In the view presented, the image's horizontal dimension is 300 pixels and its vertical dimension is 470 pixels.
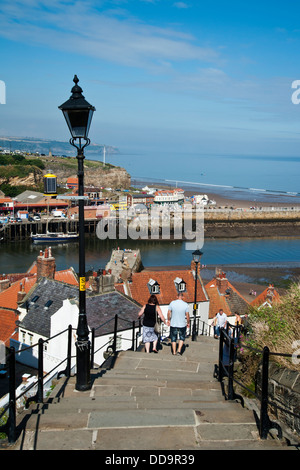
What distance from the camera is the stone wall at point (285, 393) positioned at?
16.8ft

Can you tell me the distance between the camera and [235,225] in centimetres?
8369

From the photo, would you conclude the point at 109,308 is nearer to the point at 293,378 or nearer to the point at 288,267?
the point at 293,378

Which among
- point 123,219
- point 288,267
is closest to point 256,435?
point 288,267

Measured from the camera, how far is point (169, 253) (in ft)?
198

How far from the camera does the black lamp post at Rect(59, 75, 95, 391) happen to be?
20.8ft

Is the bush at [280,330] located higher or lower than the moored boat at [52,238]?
higher

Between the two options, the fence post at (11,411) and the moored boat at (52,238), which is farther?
the moored boat at (52,238)

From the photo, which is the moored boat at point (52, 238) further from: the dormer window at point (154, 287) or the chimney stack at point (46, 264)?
the dormer window at point (154, 287)

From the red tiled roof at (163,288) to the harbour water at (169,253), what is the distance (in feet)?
75.0

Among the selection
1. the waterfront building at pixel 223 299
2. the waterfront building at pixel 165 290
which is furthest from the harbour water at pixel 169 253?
the waterfront building at pixel 223 299

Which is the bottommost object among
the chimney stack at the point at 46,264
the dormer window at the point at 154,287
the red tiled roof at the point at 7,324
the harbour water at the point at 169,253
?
the harbour water at the point at 169,253

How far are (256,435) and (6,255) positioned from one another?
190ft

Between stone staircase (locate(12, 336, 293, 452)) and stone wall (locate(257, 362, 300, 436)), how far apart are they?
46 centimetres

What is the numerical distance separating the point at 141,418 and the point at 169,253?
5550 centimetres
